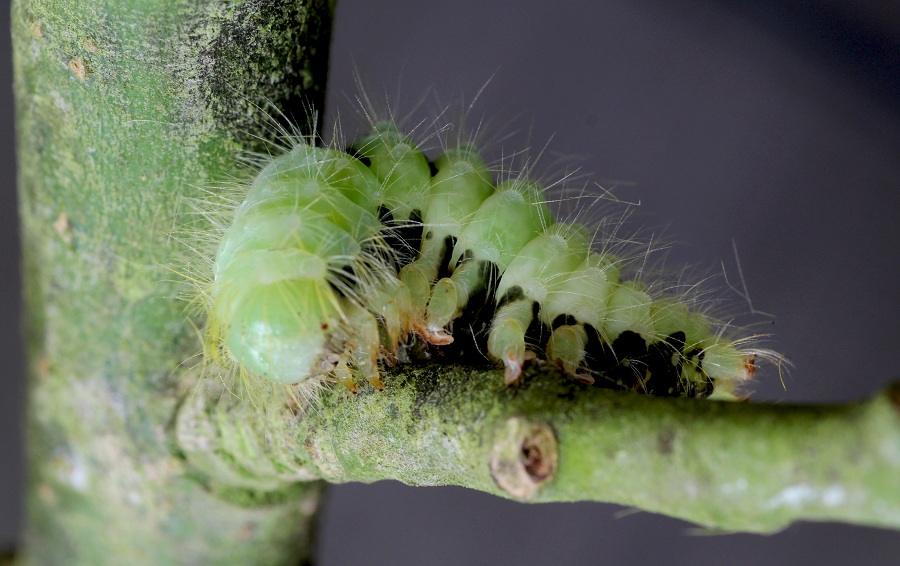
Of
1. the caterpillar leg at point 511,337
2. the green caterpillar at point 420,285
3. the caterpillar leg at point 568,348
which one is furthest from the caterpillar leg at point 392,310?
the caterpillar leg at point 568,348

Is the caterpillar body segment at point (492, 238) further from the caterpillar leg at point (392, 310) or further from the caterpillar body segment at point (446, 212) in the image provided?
the caterpillar leg at point (392, 310)

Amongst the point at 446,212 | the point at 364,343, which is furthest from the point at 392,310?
the point at 446,212

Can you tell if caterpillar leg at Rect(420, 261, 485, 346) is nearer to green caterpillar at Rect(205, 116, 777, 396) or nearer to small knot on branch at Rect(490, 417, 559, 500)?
green caterpillar at Rect(205, 116, 777, 396)

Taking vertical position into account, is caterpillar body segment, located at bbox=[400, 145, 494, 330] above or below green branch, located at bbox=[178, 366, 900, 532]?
above

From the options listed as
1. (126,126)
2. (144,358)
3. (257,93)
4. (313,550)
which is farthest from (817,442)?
(313,550)

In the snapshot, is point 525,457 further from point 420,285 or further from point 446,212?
point 446,212

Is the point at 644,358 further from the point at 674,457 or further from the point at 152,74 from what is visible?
the point at 152,74

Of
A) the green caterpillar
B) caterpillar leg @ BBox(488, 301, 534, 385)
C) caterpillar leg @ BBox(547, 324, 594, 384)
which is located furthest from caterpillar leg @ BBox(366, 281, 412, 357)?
caterpillar leg @ BBox(547, 324, 594, 384)

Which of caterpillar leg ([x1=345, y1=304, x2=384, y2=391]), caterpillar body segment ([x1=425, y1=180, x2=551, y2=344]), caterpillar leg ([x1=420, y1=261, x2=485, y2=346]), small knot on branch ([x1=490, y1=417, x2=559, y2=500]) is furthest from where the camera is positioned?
caterpillar body segment ([x1=425, y1=180, x2=551, y2=344])
